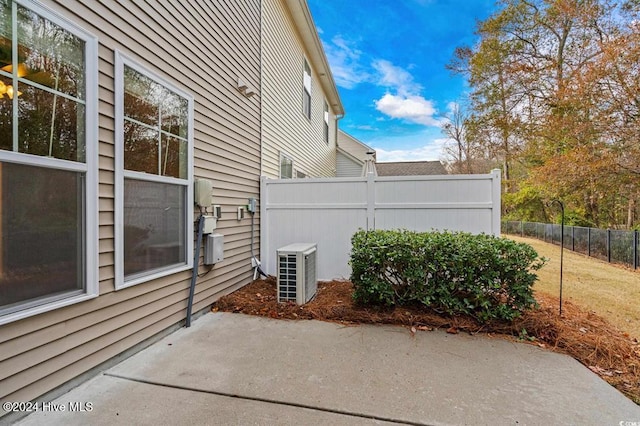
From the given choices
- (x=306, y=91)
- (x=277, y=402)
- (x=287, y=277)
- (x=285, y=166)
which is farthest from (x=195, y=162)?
(x=306, y=91)

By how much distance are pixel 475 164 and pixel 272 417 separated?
815 inches

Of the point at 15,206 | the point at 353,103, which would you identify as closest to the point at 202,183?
the point at 15,206

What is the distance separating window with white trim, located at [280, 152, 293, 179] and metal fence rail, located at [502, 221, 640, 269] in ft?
28.7

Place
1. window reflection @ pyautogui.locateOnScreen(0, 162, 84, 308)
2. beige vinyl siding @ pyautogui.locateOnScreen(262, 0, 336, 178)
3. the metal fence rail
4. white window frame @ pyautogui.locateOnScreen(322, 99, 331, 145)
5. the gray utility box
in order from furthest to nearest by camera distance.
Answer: white window frame @ pyautogui.locateOnScreen(322, 99, 331, 145)
the metal fence rail
beige vinyl siding @ pyautogui.locateOnScreen(262, 0, 336, 178)
the gray utility box
window reflection @ pyautogui.locateOnScreen(0, 162, 84, 308)

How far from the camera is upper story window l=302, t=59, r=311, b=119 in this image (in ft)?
28.4

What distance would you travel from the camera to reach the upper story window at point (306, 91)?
866cm

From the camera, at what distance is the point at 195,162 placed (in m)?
3.69

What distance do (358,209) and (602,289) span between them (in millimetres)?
4452

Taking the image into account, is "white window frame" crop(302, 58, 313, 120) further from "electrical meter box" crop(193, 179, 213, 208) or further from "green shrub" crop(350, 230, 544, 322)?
"green shrub" crop(350, 230, 544, 322)

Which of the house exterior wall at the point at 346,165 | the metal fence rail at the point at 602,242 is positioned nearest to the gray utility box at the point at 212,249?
the metal fence rail at the point at 602,242

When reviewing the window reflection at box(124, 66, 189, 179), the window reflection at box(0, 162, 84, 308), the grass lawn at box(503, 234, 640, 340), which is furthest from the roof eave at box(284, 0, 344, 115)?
the window reflection at box(0, 162, 84, 308)

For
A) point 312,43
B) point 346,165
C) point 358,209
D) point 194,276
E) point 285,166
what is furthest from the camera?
point 346,165

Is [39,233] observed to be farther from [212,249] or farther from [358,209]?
[358,209]

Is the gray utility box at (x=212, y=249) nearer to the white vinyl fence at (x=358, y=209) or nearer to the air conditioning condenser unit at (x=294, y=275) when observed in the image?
the air conditioning condenser unit at (x=294, y=275)
